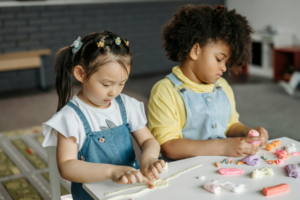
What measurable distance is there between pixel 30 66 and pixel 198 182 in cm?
441

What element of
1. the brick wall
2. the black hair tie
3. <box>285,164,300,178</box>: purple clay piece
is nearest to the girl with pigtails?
<box>285,164,300,178</box>: purple clay piece

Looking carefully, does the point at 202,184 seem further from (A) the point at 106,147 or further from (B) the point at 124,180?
(A) the point at 106,147

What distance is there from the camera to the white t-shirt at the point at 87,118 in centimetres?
109

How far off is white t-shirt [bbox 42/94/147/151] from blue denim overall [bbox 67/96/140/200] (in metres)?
0.01

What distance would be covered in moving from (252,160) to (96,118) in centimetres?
52

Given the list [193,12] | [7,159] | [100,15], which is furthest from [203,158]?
[100,15]

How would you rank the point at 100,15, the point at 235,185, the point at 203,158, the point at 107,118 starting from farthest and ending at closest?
the point at 100,15 → the point at 107,118 → the point at 203,158 → the point at 235,185

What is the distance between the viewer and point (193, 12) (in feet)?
4.75

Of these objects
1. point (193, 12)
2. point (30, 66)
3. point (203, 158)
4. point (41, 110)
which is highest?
A: point (193, 12)

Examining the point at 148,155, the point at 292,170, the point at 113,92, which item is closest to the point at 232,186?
the point at 292,170

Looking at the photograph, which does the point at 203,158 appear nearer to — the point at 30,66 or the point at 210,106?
the point at 210,106

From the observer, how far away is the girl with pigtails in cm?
105

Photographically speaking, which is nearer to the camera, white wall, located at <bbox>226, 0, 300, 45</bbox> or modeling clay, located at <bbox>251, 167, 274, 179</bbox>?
modeling clay, located at <bbox>251, 167, 274, 179</bbox>

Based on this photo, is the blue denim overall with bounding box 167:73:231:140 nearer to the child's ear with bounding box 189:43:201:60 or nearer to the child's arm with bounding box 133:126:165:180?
the child's ear with bounding box 189:43:201:60
